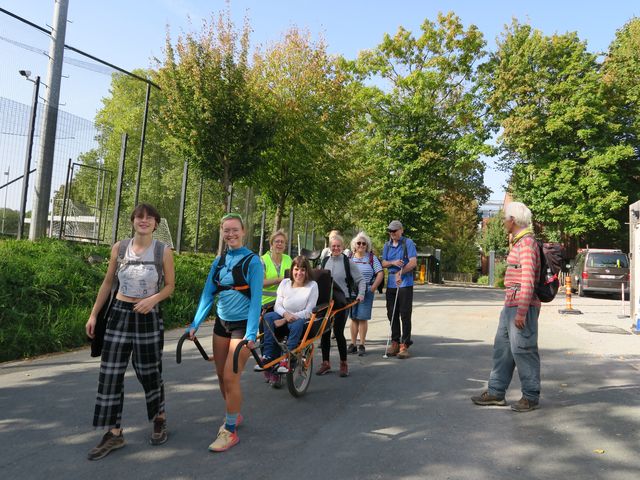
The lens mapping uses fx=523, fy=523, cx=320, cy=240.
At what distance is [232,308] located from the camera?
3.99 metres

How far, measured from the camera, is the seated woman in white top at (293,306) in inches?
200

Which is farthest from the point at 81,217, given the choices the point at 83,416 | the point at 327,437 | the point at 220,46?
the point at 327,437

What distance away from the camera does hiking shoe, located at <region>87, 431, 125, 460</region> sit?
3587 millimetres

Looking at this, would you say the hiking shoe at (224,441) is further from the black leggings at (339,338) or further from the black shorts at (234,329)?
A: the black leggings at (339,338)

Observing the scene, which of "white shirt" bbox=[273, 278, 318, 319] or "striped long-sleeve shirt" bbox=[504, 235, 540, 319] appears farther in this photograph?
"white shirt" bbox=[273, 278, 318, 319]

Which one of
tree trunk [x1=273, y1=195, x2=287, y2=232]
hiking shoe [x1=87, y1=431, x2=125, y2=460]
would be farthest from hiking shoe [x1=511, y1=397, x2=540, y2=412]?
tree trunk [x1=273, y1=195, x2=287, y2=232]

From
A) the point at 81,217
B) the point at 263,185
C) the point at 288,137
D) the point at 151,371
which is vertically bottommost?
the point at 151,371

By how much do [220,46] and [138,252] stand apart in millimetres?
13117

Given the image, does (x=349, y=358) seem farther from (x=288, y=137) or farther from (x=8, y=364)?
(x=288, y=137)

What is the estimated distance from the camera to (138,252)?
3.87 meters

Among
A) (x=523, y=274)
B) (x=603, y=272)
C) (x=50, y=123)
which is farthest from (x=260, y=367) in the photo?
(x=603, y=272)

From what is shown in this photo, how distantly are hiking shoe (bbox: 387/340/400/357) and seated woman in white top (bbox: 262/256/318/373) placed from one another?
2.58 meters

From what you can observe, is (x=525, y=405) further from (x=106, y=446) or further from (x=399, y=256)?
(x=106, y=446)

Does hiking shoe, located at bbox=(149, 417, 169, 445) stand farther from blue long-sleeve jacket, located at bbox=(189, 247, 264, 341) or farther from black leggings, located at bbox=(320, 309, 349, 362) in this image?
black leggings, located at bbox=(320, 309, 349, 362)
